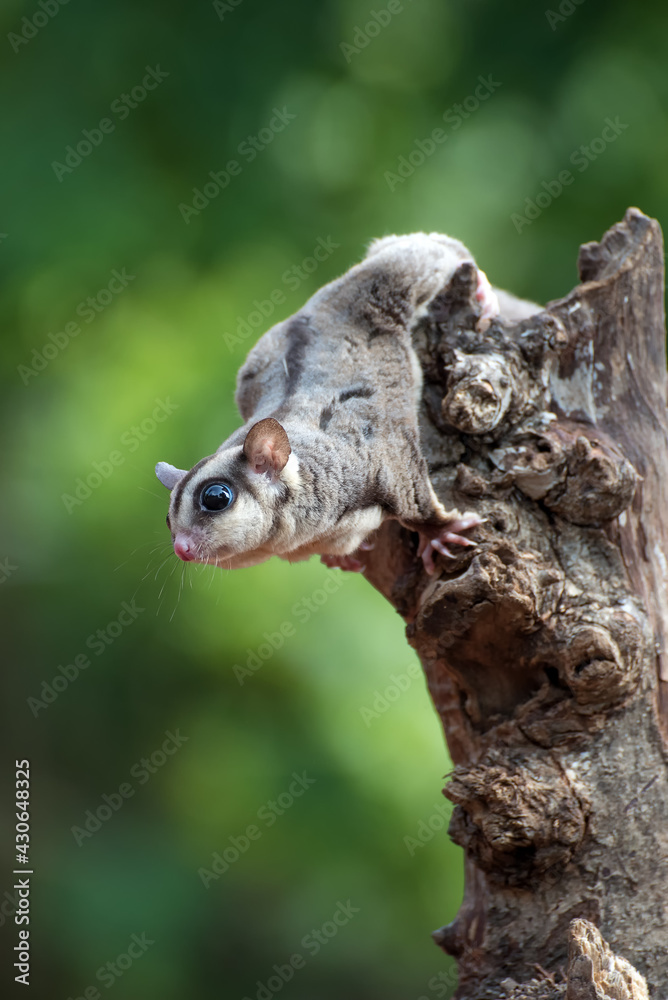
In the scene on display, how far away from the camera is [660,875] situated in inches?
119

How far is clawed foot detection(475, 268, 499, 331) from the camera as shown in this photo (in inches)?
141

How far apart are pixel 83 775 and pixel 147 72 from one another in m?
4.77

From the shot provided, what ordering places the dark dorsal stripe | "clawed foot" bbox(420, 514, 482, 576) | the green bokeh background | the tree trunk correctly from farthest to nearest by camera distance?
the green bokeh background
the dark dorsal stripe
"clawed foot" bbox(420, 514, 482, 576)
the tree trunk

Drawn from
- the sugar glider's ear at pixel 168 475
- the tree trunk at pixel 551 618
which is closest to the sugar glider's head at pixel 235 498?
the sugar glider's ear at pixel 168 475

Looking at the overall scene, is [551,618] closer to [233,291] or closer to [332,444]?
[332,444]

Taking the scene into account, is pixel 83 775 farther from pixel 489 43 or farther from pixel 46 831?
pixel 489 43

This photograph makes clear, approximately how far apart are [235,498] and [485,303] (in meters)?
1.39

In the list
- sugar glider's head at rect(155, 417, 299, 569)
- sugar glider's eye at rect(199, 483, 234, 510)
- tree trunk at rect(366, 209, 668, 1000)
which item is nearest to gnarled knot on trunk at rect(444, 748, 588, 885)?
tree trunk at rect(366, 209, 668, 1000)

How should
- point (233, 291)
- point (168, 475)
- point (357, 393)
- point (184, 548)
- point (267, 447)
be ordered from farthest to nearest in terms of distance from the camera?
point (233, 291) < point (357, 393) < point (168, 475) < point (267, 447) < point (184, 548)

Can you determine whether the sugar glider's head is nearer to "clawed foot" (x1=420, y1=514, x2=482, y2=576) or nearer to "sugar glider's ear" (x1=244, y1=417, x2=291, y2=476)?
"sugar glider's ear" (x1=244, y1=417, x2=291, y2=476)

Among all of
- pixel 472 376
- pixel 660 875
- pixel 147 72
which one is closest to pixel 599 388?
pixel 472 376

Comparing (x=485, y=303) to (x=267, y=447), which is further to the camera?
(x=485, y=303)

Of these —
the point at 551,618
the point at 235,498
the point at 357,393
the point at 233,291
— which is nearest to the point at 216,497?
the point at 235,498

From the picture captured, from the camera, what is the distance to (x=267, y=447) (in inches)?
118
